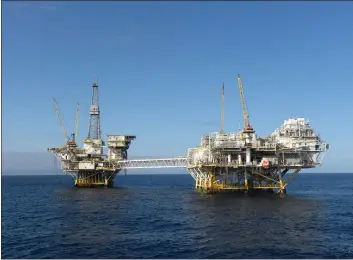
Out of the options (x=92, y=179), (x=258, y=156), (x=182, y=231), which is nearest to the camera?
(x=182, y=231)

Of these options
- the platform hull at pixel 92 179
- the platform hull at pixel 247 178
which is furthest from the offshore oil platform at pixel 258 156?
the platform hull at pixel 92 179

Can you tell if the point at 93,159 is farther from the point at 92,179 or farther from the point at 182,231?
the point at 182,231

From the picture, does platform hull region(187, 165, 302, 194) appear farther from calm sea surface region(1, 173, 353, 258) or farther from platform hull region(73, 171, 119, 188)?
platform hull region(73, 171, 119, 188)

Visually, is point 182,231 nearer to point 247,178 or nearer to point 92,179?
point 247,178

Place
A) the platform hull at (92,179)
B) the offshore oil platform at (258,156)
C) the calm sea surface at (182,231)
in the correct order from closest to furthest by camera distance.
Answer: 1. the calm sea surface at (182,231)
2. the offshore oil platform at (258,156)
3. the platform hull at (92,179)

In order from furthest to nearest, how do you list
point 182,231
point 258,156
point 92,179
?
1. point 92,179
2. point 258,156
3. point 182,231

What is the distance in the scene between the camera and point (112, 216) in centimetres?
5962

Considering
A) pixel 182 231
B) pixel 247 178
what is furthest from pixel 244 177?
pixel 182 231

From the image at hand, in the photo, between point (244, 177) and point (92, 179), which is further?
point (92, 179)

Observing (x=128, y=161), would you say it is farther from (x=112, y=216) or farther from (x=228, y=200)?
(x=112, y=216)

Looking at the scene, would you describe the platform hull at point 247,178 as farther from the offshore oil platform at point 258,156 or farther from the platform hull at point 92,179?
the platform hull at point 92,179

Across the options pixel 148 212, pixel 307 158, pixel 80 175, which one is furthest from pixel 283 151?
pixel 80 175

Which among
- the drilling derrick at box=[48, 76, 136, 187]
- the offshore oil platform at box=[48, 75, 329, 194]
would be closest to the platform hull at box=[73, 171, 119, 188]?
the drilling derrick at box=[48, 76, 136, 187]

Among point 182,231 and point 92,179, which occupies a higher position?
point 92,179
